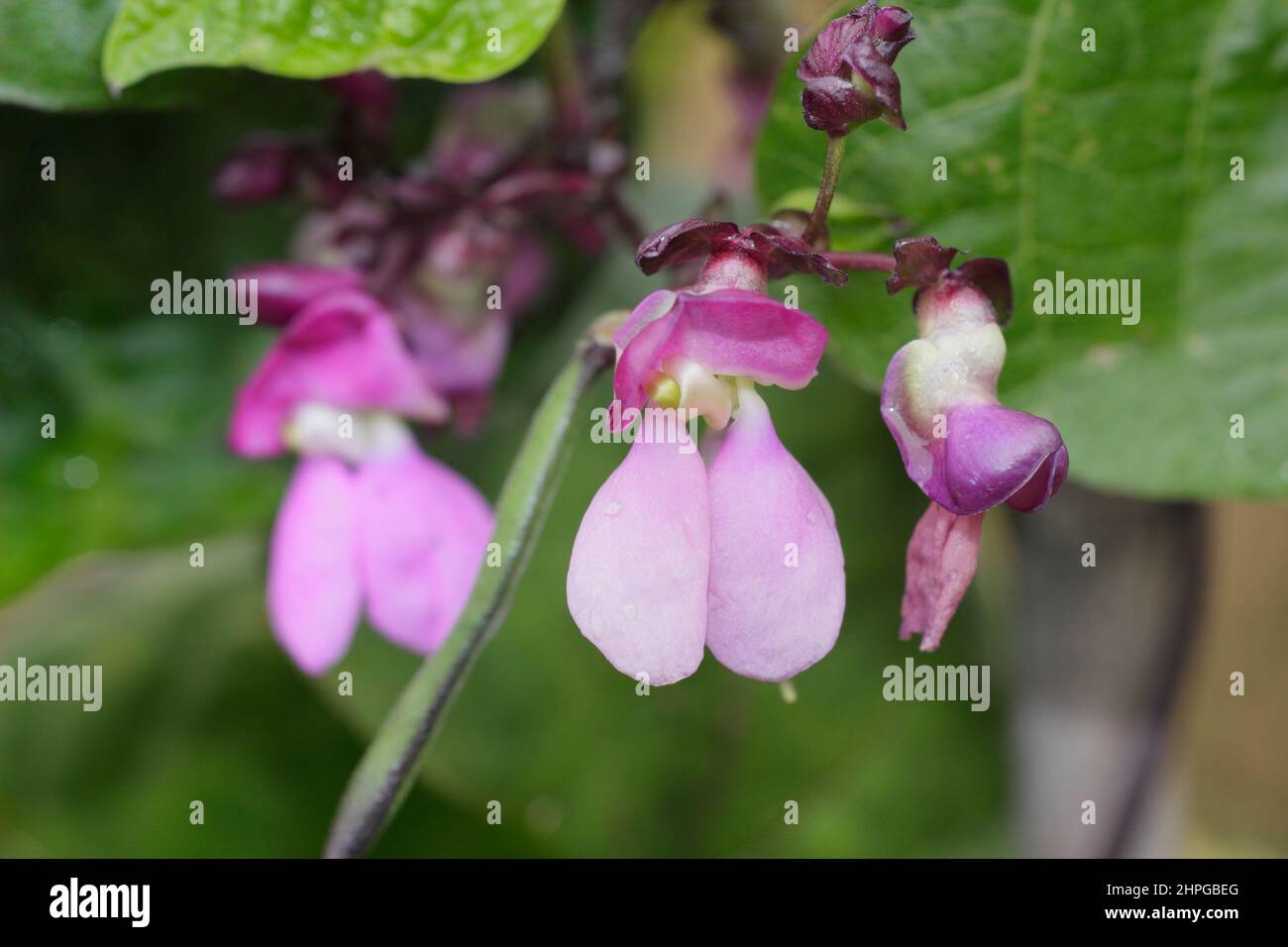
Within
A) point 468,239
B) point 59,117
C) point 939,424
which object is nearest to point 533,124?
point 468,239

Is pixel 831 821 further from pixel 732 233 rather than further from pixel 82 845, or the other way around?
pixel 732 233

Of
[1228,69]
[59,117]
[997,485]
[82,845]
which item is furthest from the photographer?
[82,845]

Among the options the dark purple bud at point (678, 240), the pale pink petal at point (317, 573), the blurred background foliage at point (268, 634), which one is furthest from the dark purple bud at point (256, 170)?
the dark purple bud at point (678, 240)

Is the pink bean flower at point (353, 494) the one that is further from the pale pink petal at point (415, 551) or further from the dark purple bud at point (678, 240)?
the dark purple bud at point (678, 240)

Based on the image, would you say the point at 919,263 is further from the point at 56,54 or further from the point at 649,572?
the point at 56,54

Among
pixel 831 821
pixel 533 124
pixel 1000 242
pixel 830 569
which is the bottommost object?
pixel 831 821

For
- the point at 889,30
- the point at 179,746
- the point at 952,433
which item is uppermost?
the point at 889,30

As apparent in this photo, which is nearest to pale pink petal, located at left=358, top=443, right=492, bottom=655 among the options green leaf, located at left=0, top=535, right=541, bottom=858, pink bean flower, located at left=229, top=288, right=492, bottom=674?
pink bean flower, located at left=229, top=288, right=492, bottom=674

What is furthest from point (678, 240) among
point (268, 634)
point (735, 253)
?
point (268, 634)
